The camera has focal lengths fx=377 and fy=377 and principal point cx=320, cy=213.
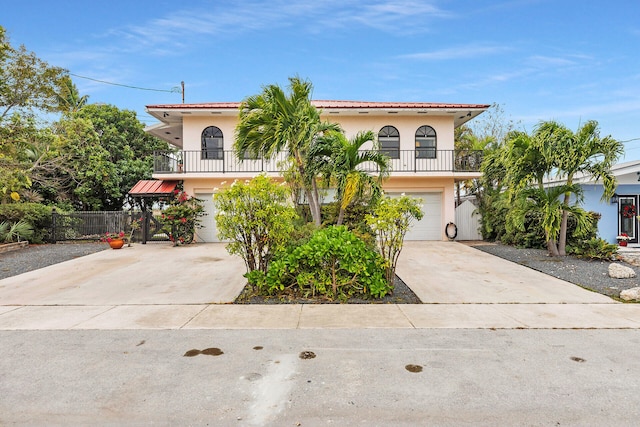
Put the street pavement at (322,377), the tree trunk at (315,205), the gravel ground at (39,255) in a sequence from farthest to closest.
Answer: the gravel ground at (39,255) < the tree trunk at (315,205) < the street pavement at (322,377)

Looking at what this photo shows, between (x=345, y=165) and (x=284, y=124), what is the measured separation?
1.56 meters

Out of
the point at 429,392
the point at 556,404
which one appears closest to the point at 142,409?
the point at 429,392

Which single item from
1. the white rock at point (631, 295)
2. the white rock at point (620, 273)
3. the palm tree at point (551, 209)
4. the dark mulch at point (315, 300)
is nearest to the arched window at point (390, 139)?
the palm tree at point (551, 209)

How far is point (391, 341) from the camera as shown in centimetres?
430

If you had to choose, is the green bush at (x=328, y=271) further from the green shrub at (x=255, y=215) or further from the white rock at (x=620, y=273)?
the white rock at (x=620, y=273)

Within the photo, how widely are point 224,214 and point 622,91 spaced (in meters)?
25.2

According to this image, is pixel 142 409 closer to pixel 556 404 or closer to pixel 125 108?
pixel 556 404

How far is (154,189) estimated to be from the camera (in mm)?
15242

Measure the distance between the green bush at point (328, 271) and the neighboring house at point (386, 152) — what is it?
28.7ft

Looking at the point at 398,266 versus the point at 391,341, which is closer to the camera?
the point at 391,341

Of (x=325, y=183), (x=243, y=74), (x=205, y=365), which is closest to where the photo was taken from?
(x=205, y=365)

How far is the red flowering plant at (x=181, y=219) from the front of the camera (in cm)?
1373

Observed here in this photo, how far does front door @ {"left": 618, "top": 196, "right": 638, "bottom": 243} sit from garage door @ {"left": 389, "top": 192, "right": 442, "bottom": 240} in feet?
21.1

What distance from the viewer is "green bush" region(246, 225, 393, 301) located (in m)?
6.14
